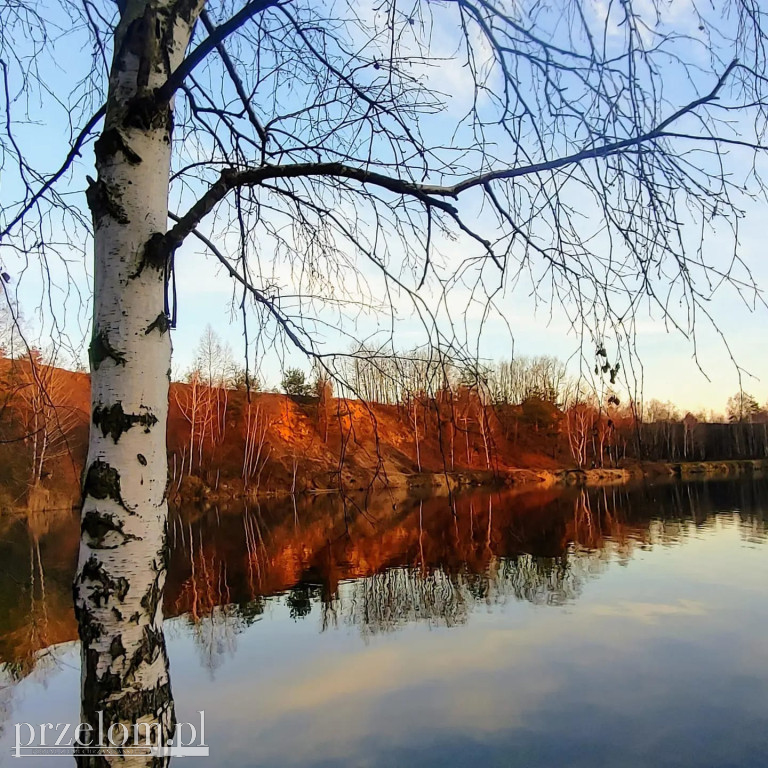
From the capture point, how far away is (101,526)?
1629 mm

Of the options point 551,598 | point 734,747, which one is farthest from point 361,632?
point 734,747

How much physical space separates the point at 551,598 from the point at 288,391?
10.4 metres

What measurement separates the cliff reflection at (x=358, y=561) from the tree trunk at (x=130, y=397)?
9.27 ft

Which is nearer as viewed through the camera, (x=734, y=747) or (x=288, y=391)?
(x=288, y=391)

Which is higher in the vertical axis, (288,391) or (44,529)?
(288,391)

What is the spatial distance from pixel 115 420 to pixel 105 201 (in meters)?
0.60

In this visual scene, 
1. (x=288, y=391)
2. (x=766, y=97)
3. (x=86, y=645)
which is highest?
(x=766, y=97)

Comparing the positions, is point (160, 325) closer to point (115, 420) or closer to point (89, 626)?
point (115, 420)

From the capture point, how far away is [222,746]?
6352 millimetres

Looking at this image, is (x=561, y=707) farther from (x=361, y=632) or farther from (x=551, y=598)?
(x=551, y=598)

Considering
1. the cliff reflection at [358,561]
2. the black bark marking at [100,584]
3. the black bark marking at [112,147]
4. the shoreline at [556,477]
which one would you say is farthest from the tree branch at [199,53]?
the shoreline at [556,477]

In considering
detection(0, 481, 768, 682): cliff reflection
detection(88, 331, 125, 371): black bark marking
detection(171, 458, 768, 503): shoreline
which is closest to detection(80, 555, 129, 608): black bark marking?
detection(88, 331, 125, 371): black bark marking

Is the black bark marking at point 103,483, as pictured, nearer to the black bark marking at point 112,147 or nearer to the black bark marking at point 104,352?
the black bark marking at point 104,352

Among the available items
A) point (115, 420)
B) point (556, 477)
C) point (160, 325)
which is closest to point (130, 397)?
point (115, 420)
